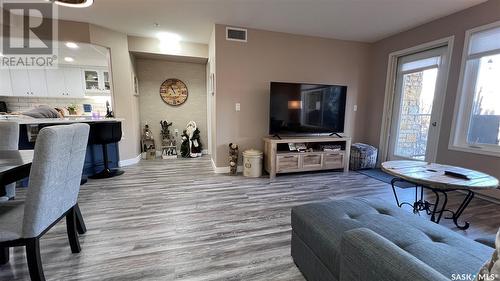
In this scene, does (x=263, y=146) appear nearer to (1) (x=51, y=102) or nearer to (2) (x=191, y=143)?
(2) (x=191, y=143)

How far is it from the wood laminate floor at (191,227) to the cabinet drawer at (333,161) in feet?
1.09

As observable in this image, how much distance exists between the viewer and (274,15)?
3.17 m

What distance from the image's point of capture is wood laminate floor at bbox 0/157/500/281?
1.49m

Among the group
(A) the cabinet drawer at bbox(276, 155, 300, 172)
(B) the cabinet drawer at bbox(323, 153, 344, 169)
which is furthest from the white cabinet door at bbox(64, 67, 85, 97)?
(B) the cabinet drawer at bbox(323, 153, 344, 169)

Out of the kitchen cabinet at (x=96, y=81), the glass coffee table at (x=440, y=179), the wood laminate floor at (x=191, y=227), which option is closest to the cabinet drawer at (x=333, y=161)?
the wood laminate floor at (x=191, y=227)

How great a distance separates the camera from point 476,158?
111 inches

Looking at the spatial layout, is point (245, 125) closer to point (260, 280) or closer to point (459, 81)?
point (260, 280)

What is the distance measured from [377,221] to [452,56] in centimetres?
333

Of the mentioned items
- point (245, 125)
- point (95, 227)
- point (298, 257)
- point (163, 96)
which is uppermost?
point (163, 96)

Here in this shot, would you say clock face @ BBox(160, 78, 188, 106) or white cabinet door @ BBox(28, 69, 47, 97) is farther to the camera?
clock face @ BBox(160, 78, 188, 106)

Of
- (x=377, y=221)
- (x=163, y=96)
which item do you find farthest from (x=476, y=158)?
(x=163, y=96)

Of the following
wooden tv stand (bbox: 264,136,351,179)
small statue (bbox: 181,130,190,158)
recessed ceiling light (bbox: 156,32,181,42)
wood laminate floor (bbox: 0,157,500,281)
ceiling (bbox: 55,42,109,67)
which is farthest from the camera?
small statue (bbox: 181,130,190,158)

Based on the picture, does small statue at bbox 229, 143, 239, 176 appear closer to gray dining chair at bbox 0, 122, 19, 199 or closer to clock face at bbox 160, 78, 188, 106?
clock face at bbox 160, 78, 188, 106

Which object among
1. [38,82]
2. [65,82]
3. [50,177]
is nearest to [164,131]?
[65,82]
